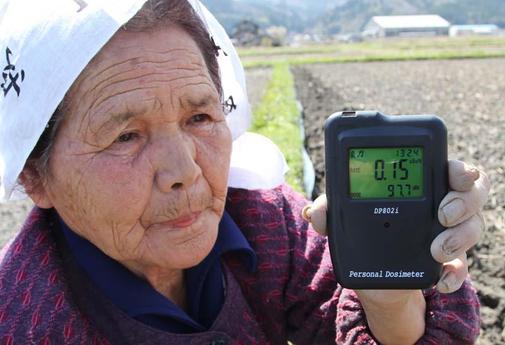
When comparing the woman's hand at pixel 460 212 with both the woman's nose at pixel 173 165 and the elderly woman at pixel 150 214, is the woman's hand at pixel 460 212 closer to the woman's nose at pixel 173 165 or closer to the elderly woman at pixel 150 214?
the elderly woman at pixel 150 214

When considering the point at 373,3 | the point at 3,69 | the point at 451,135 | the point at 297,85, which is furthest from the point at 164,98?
the point at 373,3

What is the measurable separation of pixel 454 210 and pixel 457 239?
0.06 meters

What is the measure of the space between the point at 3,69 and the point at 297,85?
18682 mm

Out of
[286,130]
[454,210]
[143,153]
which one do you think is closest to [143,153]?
[143,153]

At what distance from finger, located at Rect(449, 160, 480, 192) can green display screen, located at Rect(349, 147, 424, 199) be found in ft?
0.24

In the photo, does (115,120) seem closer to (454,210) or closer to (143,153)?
(143,153)

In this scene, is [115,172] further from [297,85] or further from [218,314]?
[297,85]

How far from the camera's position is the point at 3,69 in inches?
57.9

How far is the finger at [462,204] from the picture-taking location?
1313 millimetres

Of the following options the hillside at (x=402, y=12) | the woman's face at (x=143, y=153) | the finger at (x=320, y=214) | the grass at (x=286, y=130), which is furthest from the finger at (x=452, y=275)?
the hillside at (x=402, y=12)

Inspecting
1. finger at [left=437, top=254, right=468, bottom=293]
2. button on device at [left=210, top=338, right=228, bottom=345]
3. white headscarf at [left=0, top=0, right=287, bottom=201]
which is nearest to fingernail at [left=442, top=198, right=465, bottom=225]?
finger at [left=437, top=254, right=468, bottom=293]

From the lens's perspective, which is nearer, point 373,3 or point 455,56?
point 455,56

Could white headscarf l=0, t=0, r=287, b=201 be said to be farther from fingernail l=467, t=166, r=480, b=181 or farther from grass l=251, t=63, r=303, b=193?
grass l=251, t=63, r=303, b=193

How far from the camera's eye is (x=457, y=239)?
4.37 ft
